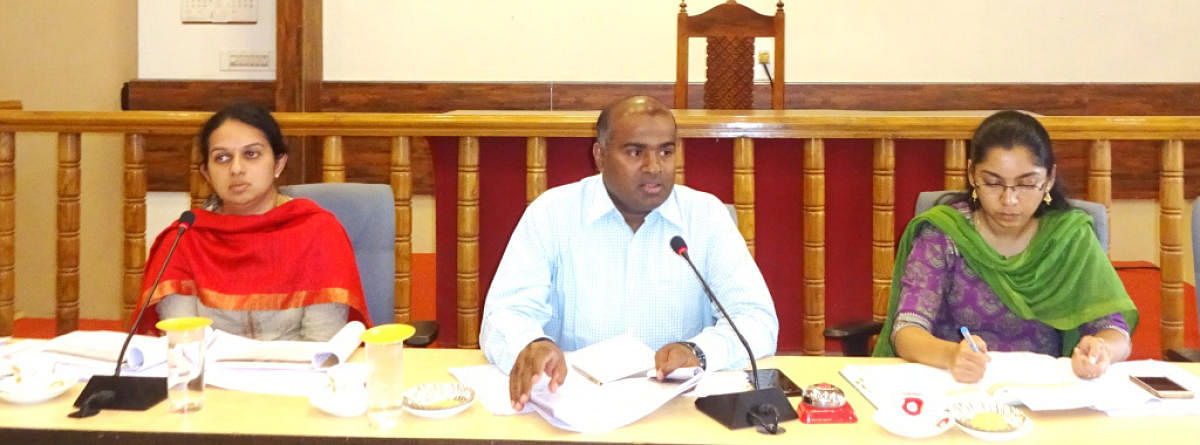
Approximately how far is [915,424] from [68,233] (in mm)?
2292

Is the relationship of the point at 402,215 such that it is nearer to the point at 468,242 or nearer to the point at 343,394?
the point at 468,242

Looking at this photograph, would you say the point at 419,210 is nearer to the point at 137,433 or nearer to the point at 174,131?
the point at 174,131

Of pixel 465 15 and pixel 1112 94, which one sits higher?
pixel 465 15

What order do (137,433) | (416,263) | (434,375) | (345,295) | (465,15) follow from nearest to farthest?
(137,433) < (434,375) < (345,295) < (416,263) < (465,15)

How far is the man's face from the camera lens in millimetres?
1915

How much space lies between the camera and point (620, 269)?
202 cm

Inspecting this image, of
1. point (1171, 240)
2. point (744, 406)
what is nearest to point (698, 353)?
point (744, 406)

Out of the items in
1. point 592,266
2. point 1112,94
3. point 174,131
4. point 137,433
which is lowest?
point 137,433

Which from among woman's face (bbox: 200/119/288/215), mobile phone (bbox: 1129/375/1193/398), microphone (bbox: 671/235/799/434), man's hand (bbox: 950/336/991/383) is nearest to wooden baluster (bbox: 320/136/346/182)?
woman's face (bbox: 200/119/288/215)

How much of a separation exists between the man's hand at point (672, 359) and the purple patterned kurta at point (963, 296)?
655mm

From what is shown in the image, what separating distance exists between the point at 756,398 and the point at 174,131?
185cm

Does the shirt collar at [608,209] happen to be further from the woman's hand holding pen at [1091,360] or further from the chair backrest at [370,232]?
the woman's hand holding pen at [1091,360]

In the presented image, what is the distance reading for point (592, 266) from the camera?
2.01 metres

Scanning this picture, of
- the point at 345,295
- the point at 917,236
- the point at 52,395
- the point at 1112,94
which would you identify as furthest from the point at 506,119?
the point at 1112,94
